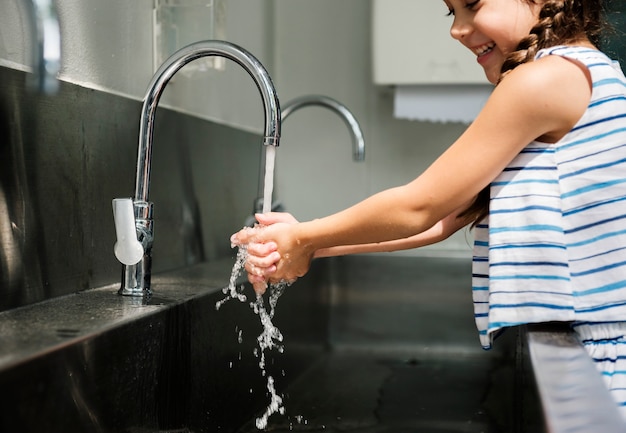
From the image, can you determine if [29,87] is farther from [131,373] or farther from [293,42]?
[293,42]

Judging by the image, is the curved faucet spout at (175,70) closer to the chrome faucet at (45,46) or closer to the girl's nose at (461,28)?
the chrome faucet at (45,46)

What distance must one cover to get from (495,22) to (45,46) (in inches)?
21.5

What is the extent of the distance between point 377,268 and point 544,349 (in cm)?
110

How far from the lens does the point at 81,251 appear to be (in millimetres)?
983

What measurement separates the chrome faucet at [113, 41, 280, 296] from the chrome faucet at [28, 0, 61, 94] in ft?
0.39

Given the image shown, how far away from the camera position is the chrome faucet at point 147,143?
0.93 m

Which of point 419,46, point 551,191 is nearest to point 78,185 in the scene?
point 551,191

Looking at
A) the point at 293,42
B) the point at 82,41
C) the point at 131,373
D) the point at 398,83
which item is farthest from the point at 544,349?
the point at 293,42

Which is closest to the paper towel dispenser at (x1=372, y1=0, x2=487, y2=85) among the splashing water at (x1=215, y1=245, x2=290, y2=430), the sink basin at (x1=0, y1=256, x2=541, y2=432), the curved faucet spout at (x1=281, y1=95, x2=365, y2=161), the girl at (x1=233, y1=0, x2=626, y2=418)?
the curved faucet spout at (x1=281, y1=95, x2=365, y2=161)

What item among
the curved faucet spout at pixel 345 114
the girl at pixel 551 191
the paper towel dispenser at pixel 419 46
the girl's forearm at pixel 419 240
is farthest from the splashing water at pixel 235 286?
the paper towel dispenser at pixel 419 46

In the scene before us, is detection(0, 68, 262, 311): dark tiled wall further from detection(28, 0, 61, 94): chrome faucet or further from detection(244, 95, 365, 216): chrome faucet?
detection(244, 95, 365, 216): chrome faucet

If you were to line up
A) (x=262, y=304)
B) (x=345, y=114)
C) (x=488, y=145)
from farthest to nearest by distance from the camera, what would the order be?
(x=345, y=114) → (x=262, y=304) → (x=488, y=145)

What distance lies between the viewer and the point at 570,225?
73 centimetres

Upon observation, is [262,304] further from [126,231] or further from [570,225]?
[570,225]
